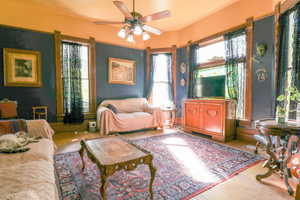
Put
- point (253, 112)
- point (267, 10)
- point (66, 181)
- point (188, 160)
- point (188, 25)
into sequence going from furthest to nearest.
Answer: point (188, 25) < point (253, 112) < point (267, 10) < point (188, 160) < point (66, 181)

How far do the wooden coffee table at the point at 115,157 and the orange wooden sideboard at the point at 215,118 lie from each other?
2.39 metres

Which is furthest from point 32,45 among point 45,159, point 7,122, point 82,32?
point 45,159

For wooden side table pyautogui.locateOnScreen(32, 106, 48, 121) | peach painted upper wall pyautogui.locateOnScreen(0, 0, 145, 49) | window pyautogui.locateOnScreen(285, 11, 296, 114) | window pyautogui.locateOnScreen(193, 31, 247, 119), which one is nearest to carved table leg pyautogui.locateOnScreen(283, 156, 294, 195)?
window pyautogui.locateOnScreen(285, 11, 296, 114)

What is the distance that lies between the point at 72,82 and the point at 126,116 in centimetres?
187

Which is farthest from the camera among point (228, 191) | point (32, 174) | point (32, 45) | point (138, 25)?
point (32, 45)

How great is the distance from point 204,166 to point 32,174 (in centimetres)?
213

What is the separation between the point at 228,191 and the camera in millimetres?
1677

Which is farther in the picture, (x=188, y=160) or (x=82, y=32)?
(x=82, y=32)

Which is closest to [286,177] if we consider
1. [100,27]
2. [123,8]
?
[123,8]

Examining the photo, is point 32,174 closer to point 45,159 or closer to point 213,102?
point 45,159

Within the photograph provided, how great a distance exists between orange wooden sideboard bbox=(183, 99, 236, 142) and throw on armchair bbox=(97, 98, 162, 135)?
1127 mm

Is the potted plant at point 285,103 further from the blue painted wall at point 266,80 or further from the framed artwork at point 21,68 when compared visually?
the framed artwork at point 21,68

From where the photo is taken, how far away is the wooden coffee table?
1.35 metres

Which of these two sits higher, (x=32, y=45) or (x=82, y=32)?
(x=82, y=32)
